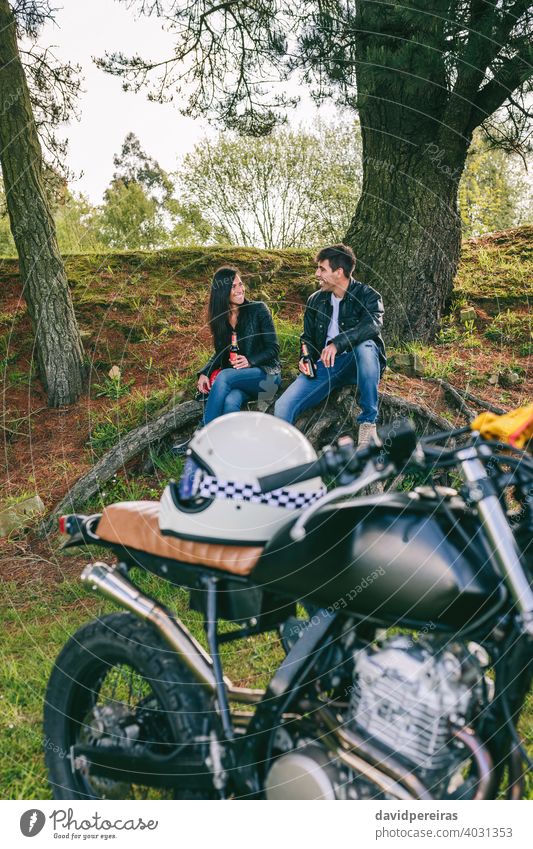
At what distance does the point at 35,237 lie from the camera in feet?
18.9

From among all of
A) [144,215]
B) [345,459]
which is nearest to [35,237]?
[345,459]

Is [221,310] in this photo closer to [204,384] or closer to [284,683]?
[204,384]

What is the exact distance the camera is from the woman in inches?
189

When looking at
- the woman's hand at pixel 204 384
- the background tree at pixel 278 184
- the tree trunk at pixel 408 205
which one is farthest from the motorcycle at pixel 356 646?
the tree trunk at pixel 408 205

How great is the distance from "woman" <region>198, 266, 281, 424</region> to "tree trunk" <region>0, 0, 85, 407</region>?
162 centimetres

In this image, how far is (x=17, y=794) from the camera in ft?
8.03

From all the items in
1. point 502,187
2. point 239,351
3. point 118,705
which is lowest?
point 118,705

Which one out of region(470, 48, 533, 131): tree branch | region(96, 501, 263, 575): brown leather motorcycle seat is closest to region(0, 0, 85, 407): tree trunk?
region(470, 48, 533, 131): tree branch

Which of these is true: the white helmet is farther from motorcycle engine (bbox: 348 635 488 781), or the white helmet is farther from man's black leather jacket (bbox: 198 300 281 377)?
man's black leather jacket (bbox: 198 300 281 377)

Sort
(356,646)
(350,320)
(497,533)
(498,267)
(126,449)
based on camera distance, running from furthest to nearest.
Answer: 1. (498,267)
2. (126,449)
3. (350,320)
4. (356,646)
5. (497,533)

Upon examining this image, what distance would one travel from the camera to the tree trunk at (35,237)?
558cm

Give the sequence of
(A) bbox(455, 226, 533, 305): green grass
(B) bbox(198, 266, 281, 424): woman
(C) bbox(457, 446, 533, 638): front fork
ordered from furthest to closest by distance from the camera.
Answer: (A) bbox(455, 226, 533, 305): green grass
(B) bbox(198, 266, 281, 424): woman
(C) bbox(457, 446, 533, 638): front fork

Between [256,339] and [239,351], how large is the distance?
150 mm

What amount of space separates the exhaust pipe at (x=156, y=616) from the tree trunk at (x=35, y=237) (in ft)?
12.9
